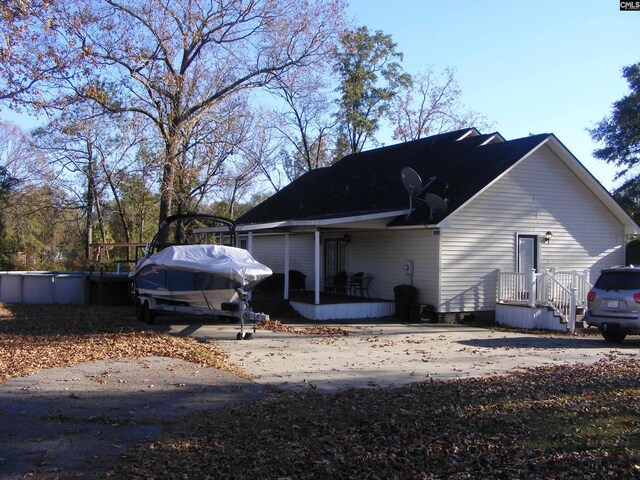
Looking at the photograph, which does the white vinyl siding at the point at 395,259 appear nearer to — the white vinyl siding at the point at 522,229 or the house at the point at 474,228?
the house at the point at 474,228

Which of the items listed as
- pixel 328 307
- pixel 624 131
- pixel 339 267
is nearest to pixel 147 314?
pixel 328 307

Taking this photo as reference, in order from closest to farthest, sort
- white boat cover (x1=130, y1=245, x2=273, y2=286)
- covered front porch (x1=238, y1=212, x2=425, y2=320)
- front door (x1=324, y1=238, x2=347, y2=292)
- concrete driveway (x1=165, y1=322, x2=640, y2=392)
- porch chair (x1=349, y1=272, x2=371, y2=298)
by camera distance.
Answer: concrete driveway (x1=165, y1=322, x2=640, y2=392)
white boat cover (x1=130, y1=245, x2=273, y2=286)
covered front porch (x1=238, y1=212, x2=425, y2=320)
porch chair (x1=349, y1=272, x2=371, y2=298)
front door (x1=324, y1=238, x2=347, y2=292)

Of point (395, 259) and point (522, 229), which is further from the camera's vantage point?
point (395, 259)

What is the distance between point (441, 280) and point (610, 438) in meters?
12.5

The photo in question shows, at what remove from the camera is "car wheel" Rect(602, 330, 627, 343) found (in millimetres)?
13797

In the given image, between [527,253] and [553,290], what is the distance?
96.5 inches

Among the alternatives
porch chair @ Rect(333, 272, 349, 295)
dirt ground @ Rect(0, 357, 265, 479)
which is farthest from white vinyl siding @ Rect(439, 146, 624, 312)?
dirt ground @ Rect(0, 357, 265, 479)

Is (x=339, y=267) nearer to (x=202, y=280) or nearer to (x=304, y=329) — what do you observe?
(x=304, y=329)

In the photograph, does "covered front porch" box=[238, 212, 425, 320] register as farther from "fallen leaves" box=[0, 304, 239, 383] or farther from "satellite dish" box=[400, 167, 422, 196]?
"fallen leaves" box=[0, 304, 239, 383]

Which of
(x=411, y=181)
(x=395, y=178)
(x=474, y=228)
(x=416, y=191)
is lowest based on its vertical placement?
(x=474, y=228)

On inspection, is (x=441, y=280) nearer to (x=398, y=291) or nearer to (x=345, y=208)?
(x=398, y=291)

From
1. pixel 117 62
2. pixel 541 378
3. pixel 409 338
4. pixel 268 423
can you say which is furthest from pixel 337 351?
pixel 117 62

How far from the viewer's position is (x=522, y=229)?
19312 mm

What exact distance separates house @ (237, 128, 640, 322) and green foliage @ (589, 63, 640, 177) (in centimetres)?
1654
